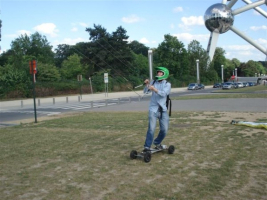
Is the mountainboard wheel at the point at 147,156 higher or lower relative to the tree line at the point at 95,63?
lower

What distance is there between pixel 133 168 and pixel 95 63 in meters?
35.2

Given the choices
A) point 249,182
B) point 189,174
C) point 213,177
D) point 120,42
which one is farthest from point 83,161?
point 120,42

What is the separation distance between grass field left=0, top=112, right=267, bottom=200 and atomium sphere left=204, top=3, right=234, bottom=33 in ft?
185

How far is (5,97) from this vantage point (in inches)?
1679

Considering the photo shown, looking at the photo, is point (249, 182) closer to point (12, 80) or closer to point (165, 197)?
point (165, 197)

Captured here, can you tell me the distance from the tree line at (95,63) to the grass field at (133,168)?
63.1ft

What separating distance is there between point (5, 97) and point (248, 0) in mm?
50917

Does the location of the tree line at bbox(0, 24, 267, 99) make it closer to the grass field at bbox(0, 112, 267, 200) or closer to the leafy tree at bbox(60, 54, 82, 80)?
the leafy tree at bbox(60, 54, 82, 80)

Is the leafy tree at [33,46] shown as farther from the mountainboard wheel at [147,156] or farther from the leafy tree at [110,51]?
the mountainboard wheel at [147,156]

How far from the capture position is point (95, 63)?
40188 millimetres

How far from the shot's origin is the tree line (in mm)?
44625

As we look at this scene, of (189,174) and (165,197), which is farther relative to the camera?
(189,174)

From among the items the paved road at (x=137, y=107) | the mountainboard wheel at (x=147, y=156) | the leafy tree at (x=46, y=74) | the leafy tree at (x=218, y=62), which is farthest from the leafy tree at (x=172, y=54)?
the mountainboard wheel at (x=147, y=156)

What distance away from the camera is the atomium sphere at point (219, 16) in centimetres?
6091
